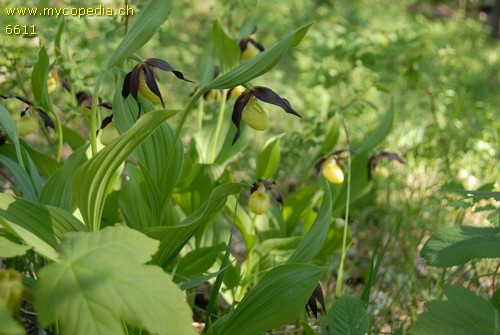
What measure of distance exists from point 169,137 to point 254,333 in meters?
0.52

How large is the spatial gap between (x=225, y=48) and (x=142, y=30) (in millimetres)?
608

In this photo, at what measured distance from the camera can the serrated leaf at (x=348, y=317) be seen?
1053mm

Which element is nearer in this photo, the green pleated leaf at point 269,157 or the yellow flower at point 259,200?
the yellow flower at point 259,200

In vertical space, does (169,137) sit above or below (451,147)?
above

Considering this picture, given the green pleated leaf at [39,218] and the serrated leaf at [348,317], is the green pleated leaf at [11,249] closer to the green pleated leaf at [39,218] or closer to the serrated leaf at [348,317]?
the green pleated leaf at [39,218]

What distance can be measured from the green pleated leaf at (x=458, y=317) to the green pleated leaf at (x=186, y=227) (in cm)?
43

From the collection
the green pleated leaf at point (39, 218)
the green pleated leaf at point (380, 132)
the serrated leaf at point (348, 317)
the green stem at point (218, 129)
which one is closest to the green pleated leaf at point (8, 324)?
the green pleated leaf at point (39, 218)

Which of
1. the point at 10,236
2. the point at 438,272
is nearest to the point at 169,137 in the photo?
the point at 10,236

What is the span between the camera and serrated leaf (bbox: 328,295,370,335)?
3.45 ft

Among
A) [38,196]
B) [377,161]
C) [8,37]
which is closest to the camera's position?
[38,196]

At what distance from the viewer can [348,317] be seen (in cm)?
108

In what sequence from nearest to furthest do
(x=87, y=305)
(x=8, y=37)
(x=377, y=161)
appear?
1. (x=87, y=305)
2. (x=8, y=37)
3. (x=377, y=161)

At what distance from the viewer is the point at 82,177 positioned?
1007mm

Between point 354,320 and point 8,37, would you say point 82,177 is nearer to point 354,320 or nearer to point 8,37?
point 354,320
